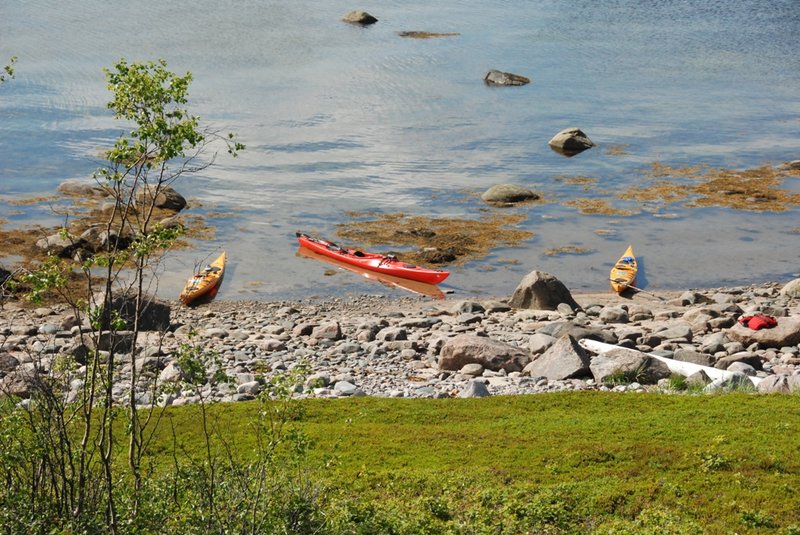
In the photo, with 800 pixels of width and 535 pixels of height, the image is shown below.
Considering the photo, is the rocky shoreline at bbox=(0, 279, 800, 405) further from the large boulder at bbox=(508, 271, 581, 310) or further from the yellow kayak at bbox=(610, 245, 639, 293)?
the yellow kayak at bbox=(610, 245, 639, 293)

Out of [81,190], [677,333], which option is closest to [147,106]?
[677,333]

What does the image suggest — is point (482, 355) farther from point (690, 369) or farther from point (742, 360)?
point (742, 360)

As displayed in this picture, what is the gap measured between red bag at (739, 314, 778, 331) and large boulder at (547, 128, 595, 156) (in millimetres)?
28448

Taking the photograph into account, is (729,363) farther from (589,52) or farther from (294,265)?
(589,52)

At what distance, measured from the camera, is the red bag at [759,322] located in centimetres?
→ 2544

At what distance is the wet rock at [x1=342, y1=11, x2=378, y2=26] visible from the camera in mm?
94062

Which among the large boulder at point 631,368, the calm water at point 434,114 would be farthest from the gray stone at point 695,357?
the calm water at point 434,114

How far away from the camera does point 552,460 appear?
602 inches

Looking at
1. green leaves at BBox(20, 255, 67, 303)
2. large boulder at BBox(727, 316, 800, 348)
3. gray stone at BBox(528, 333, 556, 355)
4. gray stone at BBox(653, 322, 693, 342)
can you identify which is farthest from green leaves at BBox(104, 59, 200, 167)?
large boulder at BBox(727, 316, 800, 348)

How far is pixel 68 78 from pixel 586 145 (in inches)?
1472

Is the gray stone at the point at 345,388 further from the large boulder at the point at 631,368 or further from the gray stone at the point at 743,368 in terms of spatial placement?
the gray stone at the point at 743,368

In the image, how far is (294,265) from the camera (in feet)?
123

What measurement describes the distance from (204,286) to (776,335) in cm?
1859

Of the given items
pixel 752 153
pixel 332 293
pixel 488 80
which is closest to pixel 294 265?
pixel 332 293
